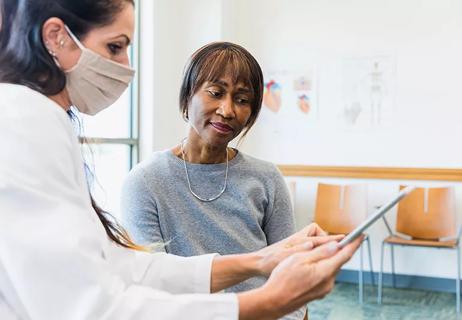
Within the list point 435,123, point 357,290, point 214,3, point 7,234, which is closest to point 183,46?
point 214,3

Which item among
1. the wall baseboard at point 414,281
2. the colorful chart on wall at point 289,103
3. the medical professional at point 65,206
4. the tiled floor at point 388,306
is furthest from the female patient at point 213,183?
the colorful chart on wall at point 289,103

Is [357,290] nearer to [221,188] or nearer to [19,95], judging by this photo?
[221,188]

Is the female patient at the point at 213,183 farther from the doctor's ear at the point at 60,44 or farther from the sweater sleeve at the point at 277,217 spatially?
the doctor's ear at the point at 60,44

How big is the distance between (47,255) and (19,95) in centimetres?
25

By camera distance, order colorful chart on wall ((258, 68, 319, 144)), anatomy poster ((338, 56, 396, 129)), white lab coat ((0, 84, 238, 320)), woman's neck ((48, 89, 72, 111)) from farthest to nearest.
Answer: colorful chart on wall ((258, 68, 319, 144)) → anatomy poster ((338, 56, 396, 129)) → woman's neck ((48, 89, 72, 111)) → white lab coat ((0, 84, 238, 320))

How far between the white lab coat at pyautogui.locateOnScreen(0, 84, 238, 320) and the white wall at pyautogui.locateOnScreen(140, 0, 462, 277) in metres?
3.70

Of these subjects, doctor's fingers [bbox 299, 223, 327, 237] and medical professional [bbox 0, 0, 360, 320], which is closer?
medical professional [bbox 0, 0, 360, 320]

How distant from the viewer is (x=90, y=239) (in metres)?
0.72

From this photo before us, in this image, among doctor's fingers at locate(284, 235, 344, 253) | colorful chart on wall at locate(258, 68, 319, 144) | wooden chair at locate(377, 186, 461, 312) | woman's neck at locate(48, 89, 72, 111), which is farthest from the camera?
colorful chart on wall at locate(258, 68, 319, 144)

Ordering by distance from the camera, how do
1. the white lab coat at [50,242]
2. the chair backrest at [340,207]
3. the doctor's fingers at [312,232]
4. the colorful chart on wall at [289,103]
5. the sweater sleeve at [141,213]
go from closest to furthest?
the white lab coat at [50,242], the doctor's fingers at [312,232], the sweater sleeve at [141,213], the chair backrest at [340,207], the colorful chart on wall at [289,103]

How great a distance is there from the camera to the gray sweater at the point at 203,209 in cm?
138

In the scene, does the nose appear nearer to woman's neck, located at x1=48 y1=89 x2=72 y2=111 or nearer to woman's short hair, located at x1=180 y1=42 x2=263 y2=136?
woman's short hair, located at x1=180 y1=42 x2=263 y2=136

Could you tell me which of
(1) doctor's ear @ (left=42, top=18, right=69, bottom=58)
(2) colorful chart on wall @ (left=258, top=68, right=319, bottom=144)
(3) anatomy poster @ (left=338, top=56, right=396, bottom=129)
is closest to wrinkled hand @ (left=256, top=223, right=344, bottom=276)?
(1) doctor's ear @ (left=42, top=18, right=69, bottom=58)

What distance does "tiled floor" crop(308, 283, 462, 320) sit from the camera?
3754 millimetres
